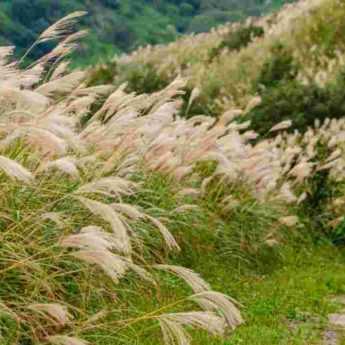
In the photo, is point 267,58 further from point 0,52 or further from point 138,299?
point 0,52

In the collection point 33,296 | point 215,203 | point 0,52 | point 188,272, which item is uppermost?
point 0,52

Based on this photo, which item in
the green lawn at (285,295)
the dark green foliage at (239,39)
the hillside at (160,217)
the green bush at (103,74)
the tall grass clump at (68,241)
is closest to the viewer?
the tall grass clump at (68,241)

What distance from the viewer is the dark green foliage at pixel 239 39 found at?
23.0 meters

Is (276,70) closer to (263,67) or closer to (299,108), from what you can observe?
(263,67)

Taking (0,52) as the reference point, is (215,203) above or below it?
below

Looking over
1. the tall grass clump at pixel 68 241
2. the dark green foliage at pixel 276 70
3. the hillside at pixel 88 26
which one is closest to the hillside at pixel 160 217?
the tall grass clump at pixel 68 241

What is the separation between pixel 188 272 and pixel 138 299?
2.64 metres

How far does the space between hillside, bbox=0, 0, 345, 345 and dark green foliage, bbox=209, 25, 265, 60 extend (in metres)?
6.04

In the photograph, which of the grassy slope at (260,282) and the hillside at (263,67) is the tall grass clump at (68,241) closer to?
the grassy slope at (260,282)

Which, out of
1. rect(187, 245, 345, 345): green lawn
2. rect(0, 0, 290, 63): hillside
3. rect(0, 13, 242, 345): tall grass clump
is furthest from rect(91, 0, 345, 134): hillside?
rect(0, 0, 290, 63): hillside

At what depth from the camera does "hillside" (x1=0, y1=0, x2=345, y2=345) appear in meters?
5.34

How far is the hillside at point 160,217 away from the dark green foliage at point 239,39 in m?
6.04

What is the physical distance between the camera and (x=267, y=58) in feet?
62.0

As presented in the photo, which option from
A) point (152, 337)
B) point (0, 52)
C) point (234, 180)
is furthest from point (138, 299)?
point (234, 180)
